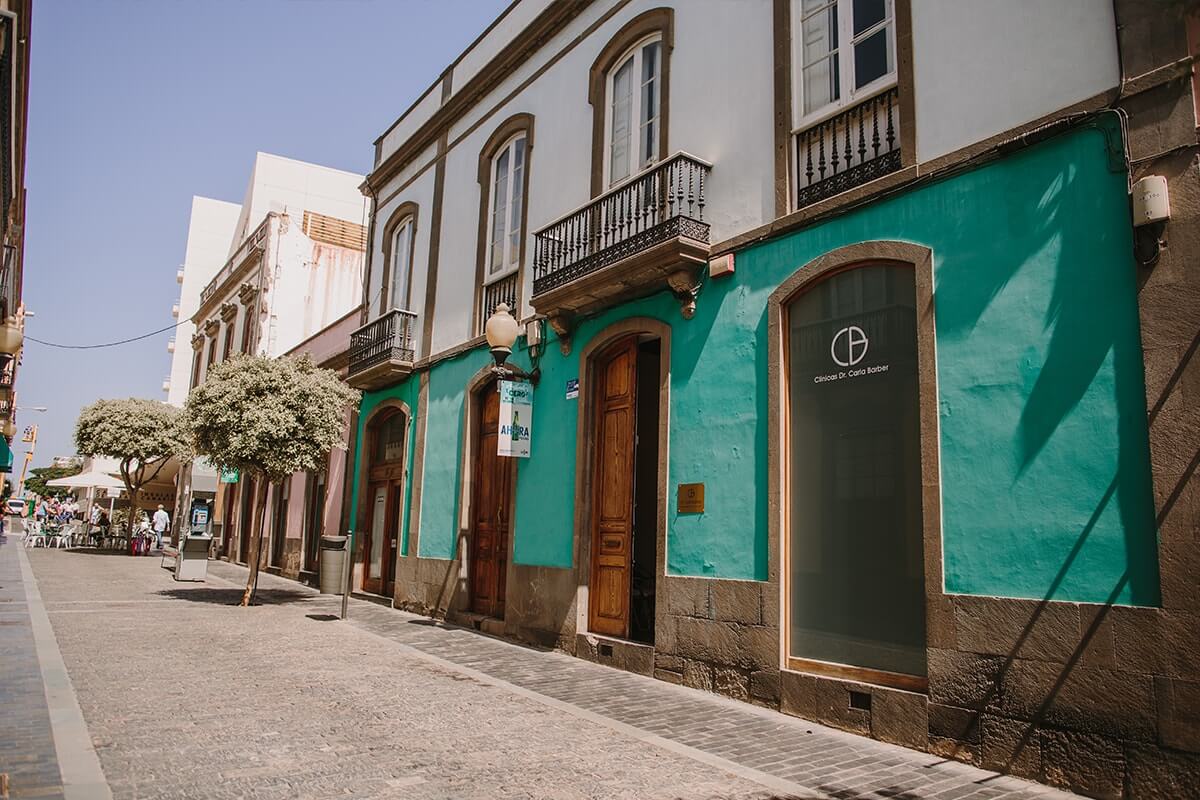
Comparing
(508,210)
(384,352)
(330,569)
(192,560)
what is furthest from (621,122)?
(192,560)

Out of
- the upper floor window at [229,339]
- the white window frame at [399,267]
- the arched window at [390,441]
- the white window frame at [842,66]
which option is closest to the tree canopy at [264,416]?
the arched window at [390,441]

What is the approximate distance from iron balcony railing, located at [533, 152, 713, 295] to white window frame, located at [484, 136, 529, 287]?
162cm

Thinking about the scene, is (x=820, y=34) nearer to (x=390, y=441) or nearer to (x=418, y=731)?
(x=418, y=731)

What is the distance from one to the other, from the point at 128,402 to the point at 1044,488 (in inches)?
1054

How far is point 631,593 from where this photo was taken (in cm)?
966

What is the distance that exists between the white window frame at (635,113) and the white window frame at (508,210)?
2.11 m

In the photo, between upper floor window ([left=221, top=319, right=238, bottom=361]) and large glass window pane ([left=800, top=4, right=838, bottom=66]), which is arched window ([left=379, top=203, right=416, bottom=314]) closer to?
large glass window pane ([left=800, top=4, right=838, bottom=66])

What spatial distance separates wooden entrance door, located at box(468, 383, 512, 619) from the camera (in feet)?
40.3

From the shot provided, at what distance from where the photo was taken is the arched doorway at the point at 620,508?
9.80 m

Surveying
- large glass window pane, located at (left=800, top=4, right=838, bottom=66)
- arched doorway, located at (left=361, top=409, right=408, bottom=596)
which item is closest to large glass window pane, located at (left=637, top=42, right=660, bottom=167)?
large glass window pane, located at (left=800, top=4, right=838, bottom=66)

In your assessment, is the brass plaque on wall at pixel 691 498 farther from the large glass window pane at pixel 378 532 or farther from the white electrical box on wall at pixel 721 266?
the large glass window pane at pixel 378 532

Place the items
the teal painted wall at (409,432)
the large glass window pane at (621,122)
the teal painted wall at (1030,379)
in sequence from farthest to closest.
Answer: the teal painted wall at (409,432) → the large glass window pane at (621,122) → the teal painted wall at (1030,379)

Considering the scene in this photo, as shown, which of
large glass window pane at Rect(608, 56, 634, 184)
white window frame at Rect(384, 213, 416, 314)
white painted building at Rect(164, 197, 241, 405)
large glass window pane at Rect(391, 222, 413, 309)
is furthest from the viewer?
white painted building at Rect(164, 197, 241, 405)

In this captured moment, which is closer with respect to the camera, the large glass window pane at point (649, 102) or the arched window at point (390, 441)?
the large glass window pane at point (649, 102)
